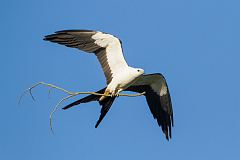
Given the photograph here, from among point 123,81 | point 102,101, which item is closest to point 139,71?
point 123,81

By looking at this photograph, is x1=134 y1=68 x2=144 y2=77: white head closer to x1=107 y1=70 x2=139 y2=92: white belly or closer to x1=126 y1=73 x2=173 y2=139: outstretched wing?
x1=107 y1=70 x2=139 y2=92: white belly

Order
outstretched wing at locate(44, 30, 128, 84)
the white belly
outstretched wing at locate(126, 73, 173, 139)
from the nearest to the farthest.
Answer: the white belly < outstretched wing at locate(44, 30, 128, 84) < outstretched wing at locate(126, 73, 173, 139)

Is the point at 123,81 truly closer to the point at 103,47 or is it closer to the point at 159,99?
the point at 103,47

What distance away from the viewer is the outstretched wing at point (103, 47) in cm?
1430

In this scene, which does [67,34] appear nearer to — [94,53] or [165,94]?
[94,53]

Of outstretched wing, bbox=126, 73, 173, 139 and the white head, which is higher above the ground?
the white head

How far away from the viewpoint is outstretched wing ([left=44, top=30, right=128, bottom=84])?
46.9 feet

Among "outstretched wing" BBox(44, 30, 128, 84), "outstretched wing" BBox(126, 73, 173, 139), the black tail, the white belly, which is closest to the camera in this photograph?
the black tail

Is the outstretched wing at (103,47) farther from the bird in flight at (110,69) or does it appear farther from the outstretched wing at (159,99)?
the outstretched wing at (159,99)

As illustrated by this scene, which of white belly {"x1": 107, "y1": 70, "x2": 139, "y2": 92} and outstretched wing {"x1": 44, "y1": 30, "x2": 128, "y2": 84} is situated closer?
white belly {"x1": 107, "y1": 70, "x2": 139, "y2": 92}

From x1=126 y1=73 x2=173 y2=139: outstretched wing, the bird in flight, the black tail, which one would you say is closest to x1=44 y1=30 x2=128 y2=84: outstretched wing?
the bird in flight

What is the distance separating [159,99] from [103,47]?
8.22ft

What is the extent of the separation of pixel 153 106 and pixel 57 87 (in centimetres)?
570

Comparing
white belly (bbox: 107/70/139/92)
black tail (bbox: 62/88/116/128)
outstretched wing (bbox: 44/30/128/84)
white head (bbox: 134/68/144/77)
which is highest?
outstretched wing (bbox: 44/30/128/84)
